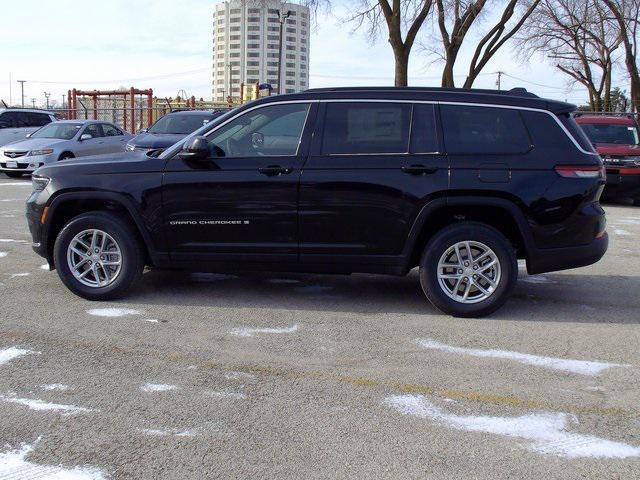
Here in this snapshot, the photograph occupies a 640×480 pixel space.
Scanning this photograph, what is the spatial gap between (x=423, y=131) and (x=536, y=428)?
9.21ft

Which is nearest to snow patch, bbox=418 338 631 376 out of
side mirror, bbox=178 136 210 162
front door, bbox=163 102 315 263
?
front door, bbox=163 102 315 263

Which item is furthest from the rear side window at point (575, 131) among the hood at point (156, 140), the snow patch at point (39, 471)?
the hood at point (156, 140)

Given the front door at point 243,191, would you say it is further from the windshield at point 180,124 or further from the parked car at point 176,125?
the windshield at point 180,124

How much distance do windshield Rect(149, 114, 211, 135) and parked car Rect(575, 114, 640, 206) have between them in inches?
331

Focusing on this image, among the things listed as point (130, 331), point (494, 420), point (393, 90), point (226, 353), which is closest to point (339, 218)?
point (393, 90)

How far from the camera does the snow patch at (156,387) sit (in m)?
4.15

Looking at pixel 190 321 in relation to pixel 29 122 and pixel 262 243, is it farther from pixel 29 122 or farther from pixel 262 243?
pixel 29 122

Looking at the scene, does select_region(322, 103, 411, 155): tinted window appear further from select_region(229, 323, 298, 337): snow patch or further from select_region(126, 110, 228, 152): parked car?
select_region(126, 110, 228, 152): parked car

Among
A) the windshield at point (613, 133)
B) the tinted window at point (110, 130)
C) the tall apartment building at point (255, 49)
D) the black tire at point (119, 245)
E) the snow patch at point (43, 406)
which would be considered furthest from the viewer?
the tall apartment building at point (255, 49)

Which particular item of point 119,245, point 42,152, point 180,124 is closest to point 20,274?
point 119,245

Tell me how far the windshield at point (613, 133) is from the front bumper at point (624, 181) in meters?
1.15

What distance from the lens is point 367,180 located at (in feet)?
18.6

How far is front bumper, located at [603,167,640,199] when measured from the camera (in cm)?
1374

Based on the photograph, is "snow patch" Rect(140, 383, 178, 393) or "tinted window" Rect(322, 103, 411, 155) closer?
"snow patch" Rect(140, 383, 178, 393)
